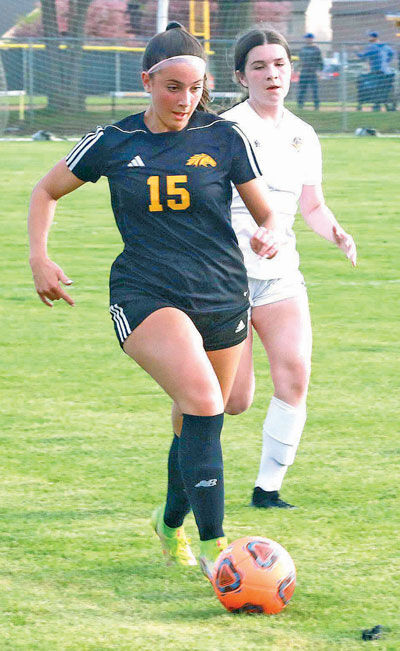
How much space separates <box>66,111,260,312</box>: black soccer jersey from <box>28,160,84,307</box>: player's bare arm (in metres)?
0.07

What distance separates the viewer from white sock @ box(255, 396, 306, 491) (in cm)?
541

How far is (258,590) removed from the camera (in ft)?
13.8

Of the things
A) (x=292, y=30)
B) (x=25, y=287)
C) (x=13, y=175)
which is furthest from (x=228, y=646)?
(x=292, y=30)

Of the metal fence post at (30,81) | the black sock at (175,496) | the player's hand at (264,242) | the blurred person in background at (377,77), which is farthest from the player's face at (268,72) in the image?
the blurred person in background at (377,77)

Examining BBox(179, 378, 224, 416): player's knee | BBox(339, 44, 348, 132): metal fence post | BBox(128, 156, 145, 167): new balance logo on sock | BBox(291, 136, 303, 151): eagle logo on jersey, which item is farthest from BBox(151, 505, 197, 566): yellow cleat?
BBox(339, 44, 348, 132): metal fence post

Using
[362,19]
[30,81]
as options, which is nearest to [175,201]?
[30,81]

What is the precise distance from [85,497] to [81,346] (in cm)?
348

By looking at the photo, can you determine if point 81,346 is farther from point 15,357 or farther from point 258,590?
point 258,590

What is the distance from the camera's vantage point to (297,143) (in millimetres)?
5590

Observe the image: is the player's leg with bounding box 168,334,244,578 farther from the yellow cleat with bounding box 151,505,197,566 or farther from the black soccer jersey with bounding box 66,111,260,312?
the yellow cleat with bounding box 151,505,197,566

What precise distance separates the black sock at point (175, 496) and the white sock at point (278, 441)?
2.35 feet

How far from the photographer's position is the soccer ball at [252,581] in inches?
165

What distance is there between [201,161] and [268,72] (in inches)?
43.3

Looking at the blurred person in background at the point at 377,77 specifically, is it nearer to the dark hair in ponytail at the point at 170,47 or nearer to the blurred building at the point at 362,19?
the blurred building at the point at 362,19
